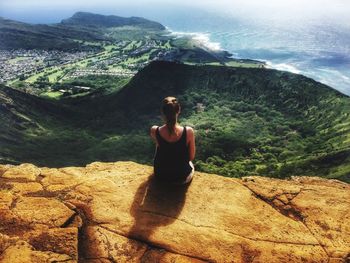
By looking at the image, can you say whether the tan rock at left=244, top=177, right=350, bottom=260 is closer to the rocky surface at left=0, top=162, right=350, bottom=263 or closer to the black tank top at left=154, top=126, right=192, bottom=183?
the rocky surface at left=0, top=162, right=350, bottom=263

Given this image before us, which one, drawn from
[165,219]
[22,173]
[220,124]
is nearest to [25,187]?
[22,173]

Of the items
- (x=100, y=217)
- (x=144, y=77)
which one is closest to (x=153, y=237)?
(x=100, y=217)

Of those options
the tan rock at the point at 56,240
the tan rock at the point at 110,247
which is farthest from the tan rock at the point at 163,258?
the tan rock at the point at 56,240

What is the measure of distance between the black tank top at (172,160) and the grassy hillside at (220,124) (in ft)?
194

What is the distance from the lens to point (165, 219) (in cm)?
956

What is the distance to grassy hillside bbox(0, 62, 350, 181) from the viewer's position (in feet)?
285

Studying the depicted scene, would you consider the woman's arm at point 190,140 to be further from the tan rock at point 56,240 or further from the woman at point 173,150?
the tan rock at point 56,240

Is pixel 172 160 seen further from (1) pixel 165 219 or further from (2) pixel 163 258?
(2) pixel 163 258

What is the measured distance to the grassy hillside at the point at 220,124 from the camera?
87000mm

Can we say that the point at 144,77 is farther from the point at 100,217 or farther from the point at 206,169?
the point at 100,217

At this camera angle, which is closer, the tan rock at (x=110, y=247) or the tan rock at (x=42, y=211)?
the tan rock at (x=110, y=247)

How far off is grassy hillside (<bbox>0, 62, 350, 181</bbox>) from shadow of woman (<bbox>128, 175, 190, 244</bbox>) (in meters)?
59.3

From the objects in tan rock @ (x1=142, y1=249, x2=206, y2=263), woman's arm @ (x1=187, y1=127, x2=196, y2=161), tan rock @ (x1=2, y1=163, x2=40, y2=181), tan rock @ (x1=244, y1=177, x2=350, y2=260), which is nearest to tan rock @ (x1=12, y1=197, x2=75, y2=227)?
tan rock @ (x1=2, y1=163, x2=40, y2=181)

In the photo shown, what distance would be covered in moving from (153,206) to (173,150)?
1669mm
